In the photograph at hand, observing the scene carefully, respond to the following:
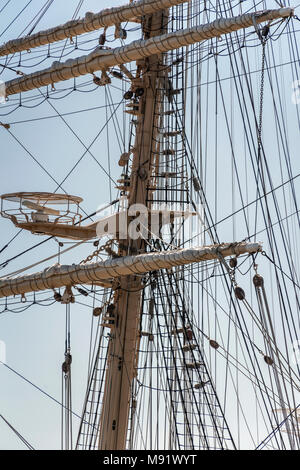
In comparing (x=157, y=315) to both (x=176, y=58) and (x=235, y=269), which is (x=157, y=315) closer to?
(x=235, y=269)

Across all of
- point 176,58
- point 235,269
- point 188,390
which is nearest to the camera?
point 235,269

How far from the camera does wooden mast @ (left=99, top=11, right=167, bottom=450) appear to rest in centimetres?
2691

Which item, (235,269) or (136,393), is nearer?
(235,269)

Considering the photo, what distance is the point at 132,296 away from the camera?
28.0m

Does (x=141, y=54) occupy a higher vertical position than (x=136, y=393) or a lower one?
higher

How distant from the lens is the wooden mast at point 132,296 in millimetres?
26906

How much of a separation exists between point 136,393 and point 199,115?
263 inches
